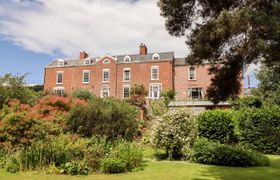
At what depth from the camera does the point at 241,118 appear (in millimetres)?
19016

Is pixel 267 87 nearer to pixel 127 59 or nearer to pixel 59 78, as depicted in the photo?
pixel 127 59

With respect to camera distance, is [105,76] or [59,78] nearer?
[105,76]

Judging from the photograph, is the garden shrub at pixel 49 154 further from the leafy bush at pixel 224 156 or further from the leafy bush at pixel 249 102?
the leafy bush at pixel 249 102

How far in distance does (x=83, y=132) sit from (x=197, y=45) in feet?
31.9

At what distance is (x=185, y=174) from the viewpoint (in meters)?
11.0

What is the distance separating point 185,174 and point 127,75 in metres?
34.9

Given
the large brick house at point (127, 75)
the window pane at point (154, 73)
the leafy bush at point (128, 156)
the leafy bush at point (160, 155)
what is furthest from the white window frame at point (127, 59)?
the leafy bush at point (128, 156)

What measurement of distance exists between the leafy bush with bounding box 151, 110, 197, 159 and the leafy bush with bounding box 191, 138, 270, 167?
722 mm

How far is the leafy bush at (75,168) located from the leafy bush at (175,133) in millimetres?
5078

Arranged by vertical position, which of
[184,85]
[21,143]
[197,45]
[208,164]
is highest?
[184,85]

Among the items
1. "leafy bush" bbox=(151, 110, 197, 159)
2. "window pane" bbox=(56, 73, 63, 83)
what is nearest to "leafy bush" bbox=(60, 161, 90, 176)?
"leafy bush" bbox=(151, 110, 197, 159)

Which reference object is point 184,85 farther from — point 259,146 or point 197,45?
point 197,45

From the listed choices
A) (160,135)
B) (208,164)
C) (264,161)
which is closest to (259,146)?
(264,161)

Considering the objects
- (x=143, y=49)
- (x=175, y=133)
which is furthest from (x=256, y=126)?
(x=143, y=49)
